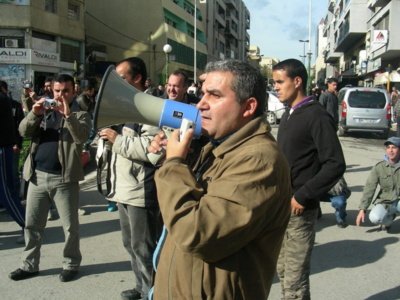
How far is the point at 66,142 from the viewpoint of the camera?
4.52 m

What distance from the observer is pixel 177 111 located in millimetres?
2248

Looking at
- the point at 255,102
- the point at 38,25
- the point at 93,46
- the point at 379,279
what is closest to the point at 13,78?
the point at 38,25

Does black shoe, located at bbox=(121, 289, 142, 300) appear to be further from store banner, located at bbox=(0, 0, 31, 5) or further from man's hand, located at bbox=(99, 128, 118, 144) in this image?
store banner, located at bbox=(0, 0, 31, 5)

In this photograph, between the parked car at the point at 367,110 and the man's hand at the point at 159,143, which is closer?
the man's hand at the point at 159,143

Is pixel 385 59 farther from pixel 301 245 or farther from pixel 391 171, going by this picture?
pixel 301 245

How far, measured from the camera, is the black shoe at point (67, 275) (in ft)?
15.1

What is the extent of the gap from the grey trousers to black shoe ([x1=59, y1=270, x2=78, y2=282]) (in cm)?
4

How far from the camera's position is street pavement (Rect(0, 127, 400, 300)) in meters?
4.42

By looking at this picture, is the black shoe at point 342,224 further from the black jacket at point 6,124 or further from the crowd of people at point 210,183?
the black jacket at point 6,124

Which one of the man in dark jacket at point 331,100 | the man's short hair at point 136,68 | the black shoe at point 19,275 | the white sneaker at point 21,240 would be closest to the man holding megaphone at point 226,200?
the man's short hair at point 136,68

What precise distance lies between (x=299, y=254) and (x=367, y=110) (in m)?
15.4

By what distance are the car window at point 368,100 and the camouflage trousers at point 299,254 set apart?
50.6 feet

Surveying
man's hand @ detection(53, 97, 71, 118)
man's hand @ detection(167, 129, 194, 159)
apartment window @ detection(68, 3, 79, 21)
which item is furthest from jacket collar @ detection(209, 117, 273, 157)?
apartment window @ detection(68, 3, 79, 21)

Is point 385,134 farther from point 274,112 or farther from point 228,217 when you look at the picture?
point 228,217
